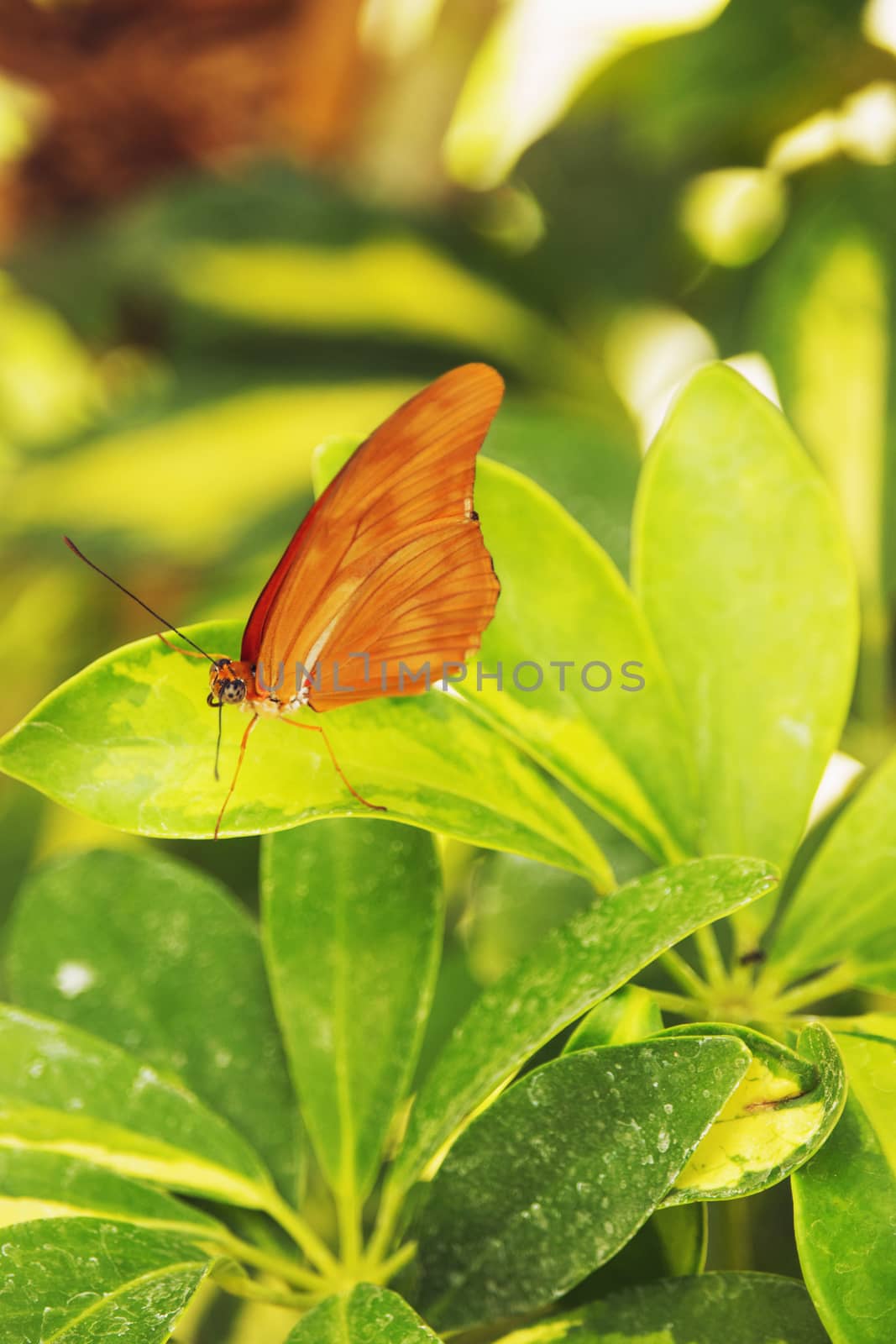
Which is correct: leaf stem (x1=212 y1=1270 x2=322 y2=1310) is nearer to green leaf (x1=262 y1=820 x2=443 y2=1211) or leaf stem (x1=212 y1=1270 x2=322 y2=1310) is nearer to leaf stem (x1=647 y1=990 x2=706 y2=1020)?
green leaf (x1=262 y1=820 x2=443 y2=1211)

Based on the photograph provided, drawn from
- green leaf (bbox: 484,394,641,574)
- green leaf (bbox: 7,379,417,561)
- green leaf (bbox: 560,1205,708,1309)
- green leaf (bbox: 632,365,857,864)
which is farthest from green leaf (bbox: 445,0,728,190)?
green leaf (bbox: 560,1205,708,1309)

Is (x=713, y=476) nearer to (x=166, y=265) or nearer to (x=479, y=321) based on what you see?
(x=479, y=321)

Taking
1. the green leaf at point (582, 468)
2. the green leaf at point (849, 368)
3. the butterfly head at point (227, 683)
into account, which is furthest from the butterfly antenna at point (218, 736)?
the green leaf at point (849, 368)

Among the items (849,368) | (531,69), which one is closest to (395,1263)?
(849,368)

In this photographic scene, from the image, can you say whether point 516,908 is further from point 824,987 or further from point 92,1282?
point 92,1282

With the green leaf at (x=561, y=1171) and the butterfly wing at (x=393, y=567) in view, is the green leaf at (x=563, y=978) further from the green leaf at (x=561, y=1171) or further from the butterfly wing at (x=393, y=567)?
the butterfly wing at (x=393, y=567)
